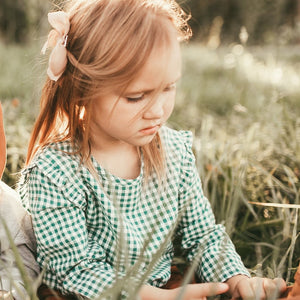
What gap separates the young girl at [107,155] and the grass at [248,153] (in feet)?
0.64

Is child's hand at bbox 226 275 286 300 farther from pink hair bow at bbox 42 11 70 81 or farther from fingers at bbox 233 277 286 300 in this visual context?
pink hair bow at bbox 42 11 70 81

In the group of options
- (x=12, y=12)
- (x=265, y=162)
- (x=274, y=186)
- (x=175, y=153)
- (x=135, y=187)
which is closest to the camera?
(x=135, y=187)

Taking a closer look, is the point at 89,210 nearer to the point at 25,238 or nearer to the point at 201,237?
the point at 25,238

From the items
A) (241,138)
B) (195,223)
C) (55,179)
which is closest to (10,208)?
(55,179)

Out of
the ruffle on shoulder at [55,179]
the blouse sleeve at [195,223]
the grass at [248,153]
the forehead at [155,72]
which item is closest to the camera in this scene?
the forehead at [155,72]

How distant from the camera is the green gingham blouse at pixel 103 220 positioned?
1.25 meters

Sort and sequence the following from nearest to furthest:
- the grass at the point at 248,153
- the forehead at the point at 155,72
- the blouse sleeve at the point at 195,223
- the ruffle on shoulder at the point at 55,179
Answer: the forehead at the point at 155,72 → the ruffle on shoulder at the point at 55,179 → the blouse sleeve at the point at 195,223 → the grass at the point at 248,153

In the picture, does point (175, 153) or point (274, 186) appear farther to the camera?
point (274, 186)

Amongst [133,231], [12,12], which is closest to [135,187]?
[133,231]

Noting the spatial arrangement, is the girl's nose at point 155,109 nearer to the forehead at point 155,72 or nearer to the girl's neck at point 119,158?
the forehead at point 155,72

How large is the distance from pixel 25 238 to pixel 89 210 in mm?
218

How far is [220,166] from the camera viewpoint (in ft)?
6.40

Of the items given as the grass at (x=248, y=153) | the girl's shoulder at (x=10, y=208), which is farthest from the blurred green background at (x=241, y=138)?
the girl's shoulder at (x=10, y=208)

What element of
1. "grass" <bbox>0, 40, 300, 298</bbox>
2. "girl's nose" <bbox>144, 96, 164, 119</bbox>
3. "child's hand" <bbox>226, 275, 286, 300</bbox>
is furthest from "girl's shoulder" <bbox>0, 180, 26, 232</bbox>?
"child's hand" <bbox>226, 275, 286, 300</bbox>
